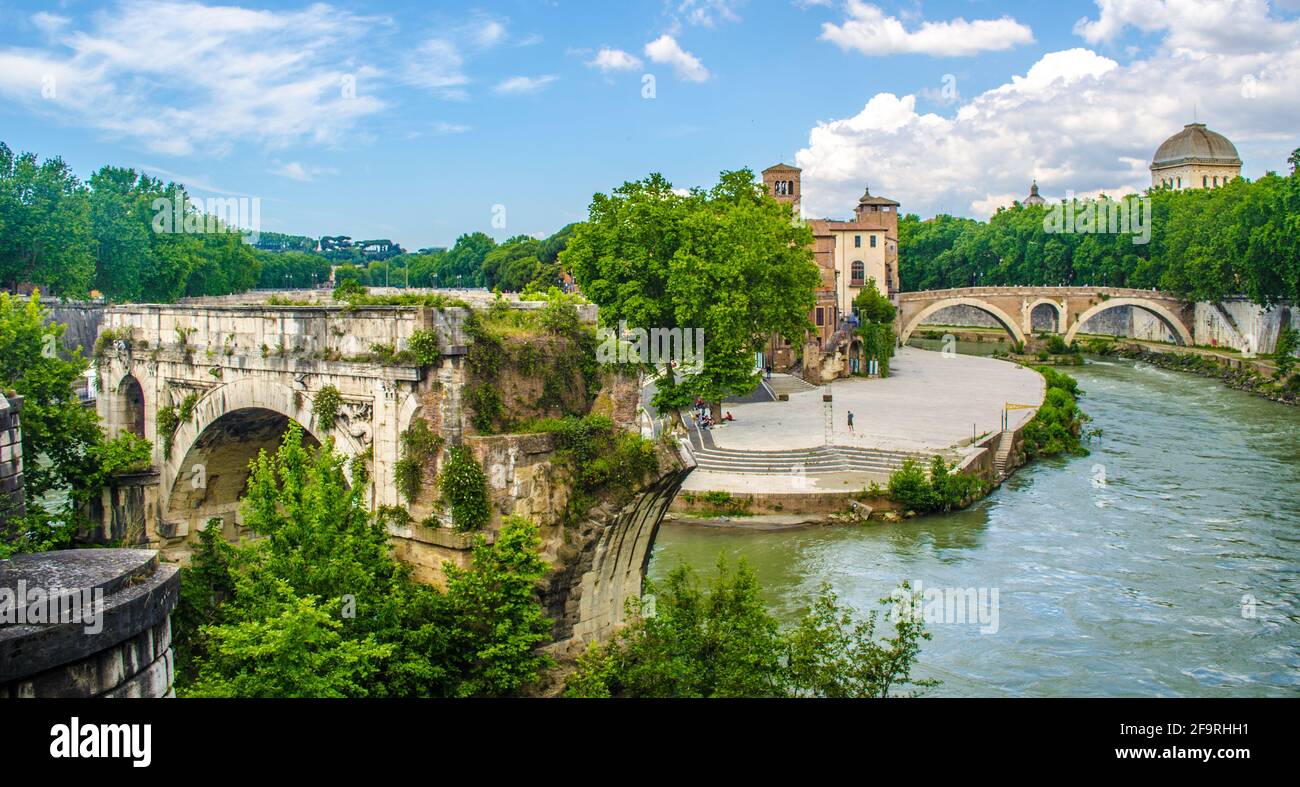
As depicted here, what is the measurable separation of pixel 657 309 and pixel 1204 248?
43.7 m

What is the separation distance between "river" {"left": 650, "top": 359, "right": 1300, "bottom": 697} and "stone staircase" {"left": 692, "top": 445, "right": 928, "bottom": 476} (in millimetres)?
3038

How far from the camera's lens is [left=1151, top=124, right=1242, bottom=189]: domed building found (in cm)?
9938

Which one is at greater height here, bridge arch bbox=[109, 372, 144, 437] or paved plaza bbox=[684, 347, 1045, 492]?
bridge arch bbox=[109, 372, 144, 437]

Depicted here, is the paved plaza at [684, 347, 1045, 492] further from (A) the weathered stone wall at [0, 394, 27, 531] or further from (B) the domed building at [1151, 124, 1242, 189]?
(B) the domed building at [1151, 124, 1242, 189]

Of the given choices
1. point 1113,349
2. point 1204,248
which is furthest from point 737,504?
point 1113,349

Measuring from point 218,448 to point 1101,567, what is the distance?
1700 centimetres

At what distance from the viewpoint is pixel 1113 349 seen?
72250mm

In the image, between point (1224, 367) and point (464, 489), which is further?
point (1224, 367)

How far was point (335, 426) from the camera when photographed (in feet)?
40.9

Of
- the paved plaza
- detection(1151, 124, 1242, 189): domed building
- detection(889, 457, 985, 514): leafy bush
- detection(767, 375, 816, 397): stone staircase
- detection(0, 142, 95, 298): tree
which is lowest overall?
detection(889, 457, 985, 514): leafy bush

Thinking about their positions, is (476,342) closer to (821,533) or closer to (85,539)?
(85,539)

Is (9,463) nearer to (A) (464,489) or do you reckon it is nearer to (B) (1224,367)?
(A) (464,489)

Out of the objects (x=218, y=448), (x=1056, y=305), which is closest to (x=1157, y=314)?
(x=1056, y=305)

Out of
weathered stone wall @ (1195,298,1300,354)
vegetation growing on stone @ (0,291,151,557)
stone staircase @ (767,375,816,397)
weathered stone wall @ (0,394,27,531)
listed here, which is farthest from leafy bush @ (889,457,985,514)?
weathered stone wall @ (1195,298,1300,354)
